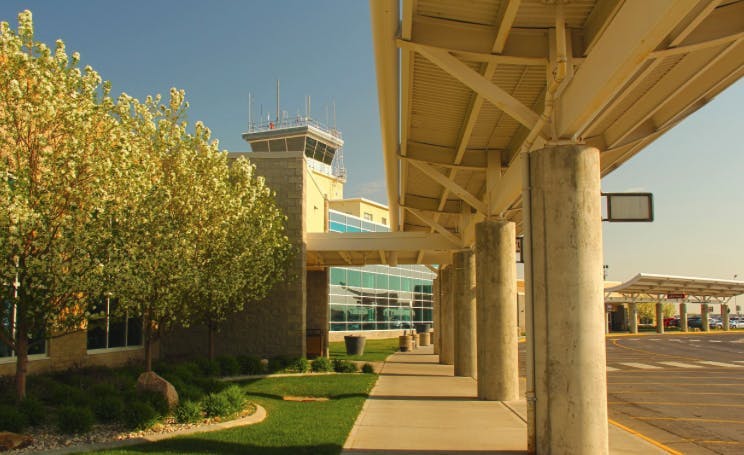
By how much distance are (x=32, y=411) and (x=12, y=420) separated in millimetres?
532

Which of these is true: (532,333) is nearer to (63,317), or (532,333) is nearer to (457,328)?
(63,317)

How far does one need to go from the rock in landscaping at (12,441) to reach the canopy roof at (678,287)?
2063 inches

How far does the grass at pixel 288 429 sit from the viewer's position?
31.1 feet

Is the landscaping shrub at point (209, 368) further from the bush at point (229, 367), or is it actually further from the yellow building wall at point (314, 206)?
the yellow building wall at point (314, 206)

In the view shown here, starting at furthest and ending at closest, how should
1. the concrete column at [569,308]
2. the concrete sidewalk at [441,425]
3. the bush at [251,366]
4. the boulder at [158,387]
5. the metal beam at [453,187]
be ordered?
the bush at [251,366] → the metal beam at [453,187] → the boulder at [158,387] → the concrete sidewalk at [441,425] → the concrete column at [569,308]

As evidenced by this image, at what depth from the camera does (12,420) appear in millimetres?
9805

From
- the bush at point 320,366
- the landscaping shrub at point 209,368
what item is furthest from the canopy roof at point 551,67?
the bush at point 320,366

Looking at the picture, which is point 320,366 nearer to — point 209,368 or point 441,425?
point 209,368

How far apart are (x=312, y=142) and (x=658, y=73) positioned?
50.0m

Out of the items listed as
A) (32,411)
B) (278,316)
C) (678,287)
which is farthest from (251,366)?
(678,287)

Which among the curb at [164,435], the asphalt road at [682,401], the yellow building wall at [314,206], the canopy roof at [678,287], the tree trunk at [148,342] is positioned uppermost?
the yellow building wall at [314,206]

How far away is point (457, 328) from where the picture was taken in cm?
2239

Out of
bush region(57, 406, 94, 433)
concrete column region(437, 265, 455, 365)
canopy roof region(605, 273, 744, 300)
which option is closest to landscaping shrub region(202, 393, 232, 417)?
bush region(57, 406, 94, 433)

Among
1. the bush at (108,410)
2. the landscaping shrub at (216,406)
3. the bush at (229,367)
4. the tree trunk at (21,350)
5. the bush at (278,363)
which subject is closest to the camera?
the bush at (108,410)
